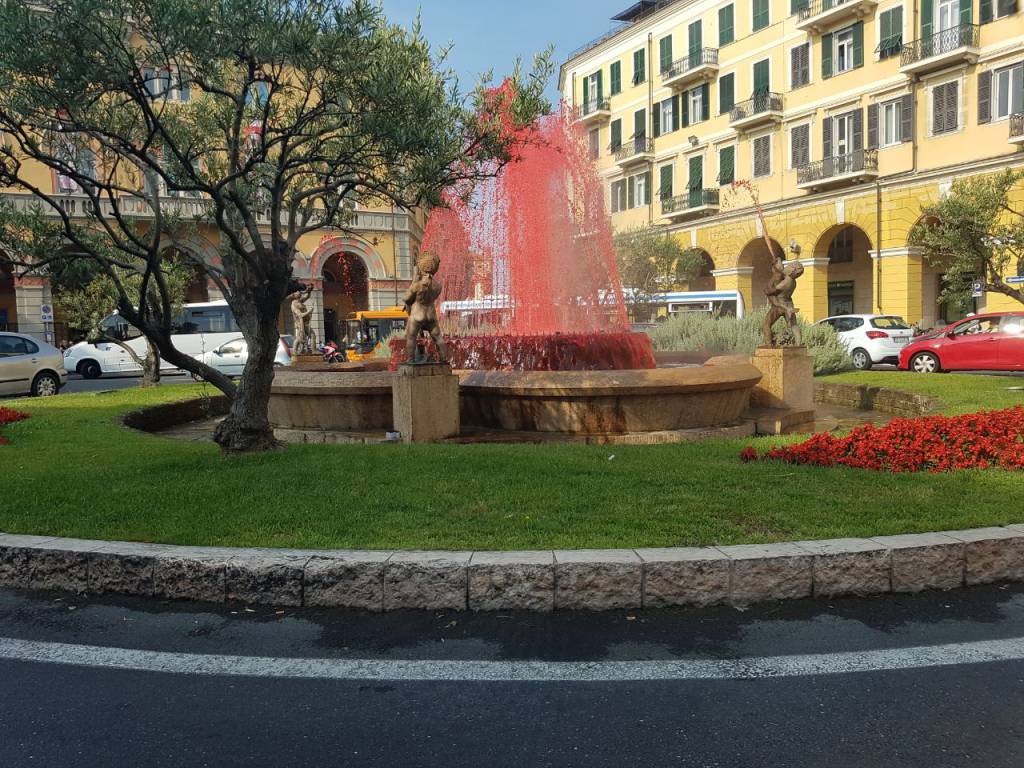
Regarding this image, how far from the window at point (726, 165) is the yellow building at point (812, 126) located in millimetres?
71

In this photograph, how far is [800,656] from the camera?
11.1ft

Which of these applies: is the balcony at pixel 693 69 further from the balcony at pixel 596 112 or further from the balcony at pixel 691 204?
the balcony at pixel 691 204

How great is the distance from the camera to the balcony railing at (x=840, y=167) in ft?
98.1

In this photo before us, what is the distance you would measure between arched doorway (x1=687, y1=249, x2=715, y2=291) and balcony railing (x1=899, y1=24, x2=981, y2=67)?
12919 mm

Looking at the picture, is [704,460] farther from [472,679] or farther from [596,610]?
[472,679]

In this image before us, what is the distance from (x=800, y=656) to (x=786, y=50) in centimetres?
3548

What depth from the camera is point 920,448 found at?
21.1 feet

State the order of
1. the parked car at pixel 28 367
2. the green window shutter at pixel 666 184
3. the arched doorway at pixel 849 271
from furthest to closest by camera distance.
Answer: the green window shutter at pixel 666 184 → the arched doorway at pixel 849 271 → the parked car at pixel 28 367

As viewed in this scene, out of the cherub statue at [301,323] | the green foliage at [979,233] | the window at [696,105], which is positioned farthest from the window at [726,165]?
the cherub statue at [301,323]

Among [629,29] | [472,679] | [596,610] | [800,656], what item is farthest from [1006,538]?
[629,29]

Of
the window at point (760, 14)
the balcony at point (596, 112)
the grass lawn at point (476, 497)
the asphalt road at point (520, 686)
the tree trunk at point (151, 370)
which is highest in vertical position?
the window at point (760, 14)

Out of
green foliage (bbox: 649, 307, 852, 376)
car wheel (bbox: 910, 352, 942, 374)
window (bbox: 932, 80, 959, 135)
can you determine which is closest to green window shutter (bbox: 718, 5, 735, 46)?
window (bbox: 932, 80, 959, 135)

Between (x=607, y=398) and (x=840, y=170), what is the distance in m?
26.7

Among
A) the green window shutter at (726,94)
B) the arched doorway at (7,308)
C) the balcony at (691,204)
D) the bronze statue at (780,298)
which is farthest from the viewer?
the arched doorway at (7,308)
